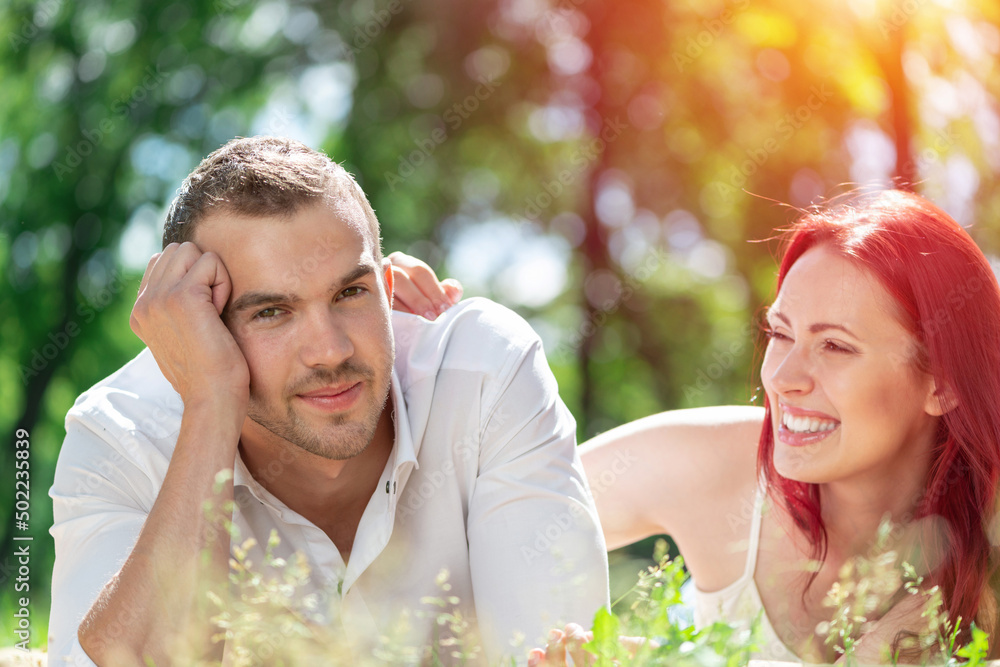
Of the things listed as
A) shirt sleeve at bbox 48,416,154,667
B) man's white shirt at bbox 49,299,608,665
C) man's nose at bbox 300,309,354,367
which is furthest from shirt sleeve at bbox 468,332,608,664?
shirt sleeve at bbox 48,416,154,667

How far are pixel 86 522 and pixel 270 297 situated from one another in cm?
78

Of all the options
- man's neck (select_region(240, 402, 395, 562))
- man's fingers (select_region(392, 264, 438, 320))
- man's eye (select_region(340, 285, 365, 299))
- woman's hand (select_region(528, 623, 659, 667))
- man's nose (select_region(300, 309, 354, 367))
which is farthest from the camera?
man's fingers (select_region(392, 264, 438, 320))

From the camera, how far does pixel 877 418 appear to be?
9.16 ft

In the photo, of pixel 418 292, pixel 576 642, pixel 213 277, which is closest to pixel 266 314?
pixel 213 277

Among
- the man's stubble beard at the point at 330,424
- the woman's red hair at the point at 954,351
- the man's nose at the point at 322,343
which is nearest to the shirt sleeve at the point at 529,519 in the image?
the man's stubble beard at the point at 330,424

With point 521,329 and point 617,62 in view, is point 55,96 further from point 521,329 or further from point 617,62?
Answer: point 521,329

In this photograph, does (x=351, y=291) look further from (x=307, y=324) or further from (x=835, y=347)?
(x=835, y=347)

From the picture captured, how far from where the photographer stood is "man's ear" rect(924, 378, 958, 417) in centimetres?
283

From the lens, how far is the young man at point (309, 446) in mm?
2301

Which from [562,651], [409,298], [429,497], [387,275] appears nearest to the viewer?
[562,651]

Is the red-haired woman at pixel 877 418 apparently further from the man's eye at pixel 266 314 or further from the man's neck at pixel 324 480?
the man's eye at pixel 266 314

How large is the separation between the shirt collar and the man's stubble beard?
0.13 metres

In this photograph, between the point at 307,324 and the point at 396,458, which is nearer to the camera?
the point at 307,324

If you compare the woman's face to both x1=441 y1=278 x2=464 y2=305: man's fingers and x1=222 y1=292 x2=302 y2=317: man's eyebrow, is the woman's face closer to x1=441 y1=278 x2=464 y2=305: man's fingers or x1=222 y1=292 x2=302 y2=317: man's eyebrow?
x1=441 y1=278 x2=464 y2=305: man's fingers
